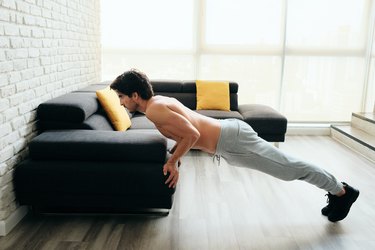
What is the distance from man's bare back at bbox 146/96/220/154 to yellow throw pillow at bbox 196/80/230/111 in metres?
2.15

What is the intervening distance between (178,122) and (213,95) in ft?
8.16

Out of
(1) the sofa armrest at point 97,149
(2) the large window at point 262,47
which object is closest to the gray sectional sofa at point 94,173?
(1) the sofa armrest at point 97,149

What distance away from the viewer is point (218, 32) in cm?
518

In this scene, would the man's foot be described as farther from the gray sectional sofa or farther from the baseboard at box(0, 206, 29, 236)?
the baseboard at box(0, 206, 29, 236)

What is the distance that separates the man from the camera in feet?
6.98

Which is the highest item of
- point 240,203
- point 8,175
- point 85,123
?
point 85,123

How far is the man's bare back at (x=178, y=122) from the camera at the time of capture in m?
2.10

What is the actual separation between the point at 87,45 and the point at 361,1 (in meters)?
3.86

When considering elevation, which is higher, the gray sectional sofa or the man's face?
the man's face

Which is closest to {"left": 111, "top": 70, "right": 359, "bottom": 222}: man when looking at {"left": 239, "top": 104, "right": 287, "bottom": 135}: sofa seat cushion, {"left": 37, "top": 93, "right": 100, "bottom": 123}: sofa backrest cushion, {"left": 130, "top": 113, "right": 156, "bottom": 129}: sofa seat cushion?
{"left": 37, "top": 93, "right": 100, "bottom": 123}: sofa backrest cushion

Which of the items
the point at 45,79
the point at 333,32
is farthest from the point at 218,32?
the point at 45,79

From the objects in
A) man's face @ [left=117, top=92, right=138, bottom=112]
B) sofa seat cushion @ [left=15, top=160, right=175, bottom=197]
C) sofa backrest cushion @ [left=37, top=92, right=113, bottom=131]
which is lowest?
sofa seat cushion @ [left=15, top=160, right=175, bottom=197]

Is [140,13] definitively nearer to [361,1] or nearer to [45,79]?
[45,79]

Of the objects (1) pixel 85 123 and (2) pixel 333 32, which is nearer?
(1) pixel 85 123
